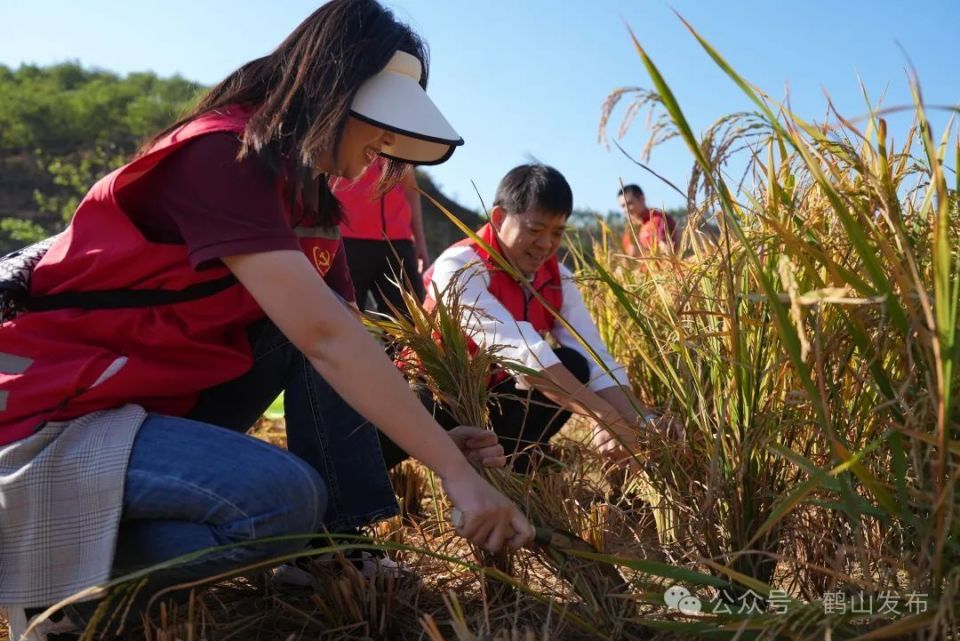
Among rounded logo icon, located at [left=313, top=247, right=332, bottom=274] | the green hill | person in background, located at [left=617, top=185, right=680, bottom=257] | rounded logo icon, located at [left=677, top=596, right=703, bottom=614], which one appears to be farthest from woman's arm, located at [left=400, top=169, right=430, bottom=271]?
the green hill

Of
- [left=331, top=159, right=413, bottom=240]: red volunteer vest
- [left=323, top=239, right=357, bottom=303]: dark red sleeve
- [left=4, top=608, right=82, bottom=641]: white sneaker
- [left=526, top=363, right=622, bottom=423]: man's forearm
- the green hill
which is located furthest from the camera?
the green hill

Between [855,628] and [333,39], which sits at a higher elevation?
[333,39]

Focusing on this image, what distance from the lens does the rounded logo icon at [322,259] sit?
60.5 inches

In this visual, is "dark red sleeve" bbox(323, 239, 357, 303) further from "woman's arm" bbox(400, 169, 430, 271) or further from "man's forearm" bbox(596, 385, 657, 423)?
"woman's arm" bbox(400, 169, 430, 271)

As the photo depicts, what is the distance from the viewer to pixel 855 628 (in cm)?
99

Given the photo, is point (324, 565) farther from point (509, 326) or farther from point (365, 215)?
point (365, 215)

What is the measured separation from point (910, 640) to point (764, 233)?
0.54 metres

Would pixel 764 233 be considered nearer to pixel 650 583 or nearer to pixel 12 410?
pixel 650 583

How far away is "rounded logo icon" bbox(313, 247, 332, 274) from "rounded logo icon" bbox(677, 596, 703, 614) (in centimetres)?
82

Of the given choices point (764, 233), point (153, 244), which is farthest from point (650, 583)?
point (153, 244)

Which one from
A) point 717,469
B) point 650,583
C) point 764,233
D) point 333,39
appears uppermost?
point 333,39

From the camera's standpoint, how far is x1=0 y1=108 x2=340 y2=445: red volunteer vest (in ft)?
4.12

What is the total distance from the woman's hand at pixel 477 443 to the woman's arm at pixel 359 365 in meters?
0.23

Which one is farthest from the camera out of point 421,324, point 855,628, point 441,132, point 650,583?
point 421,324
